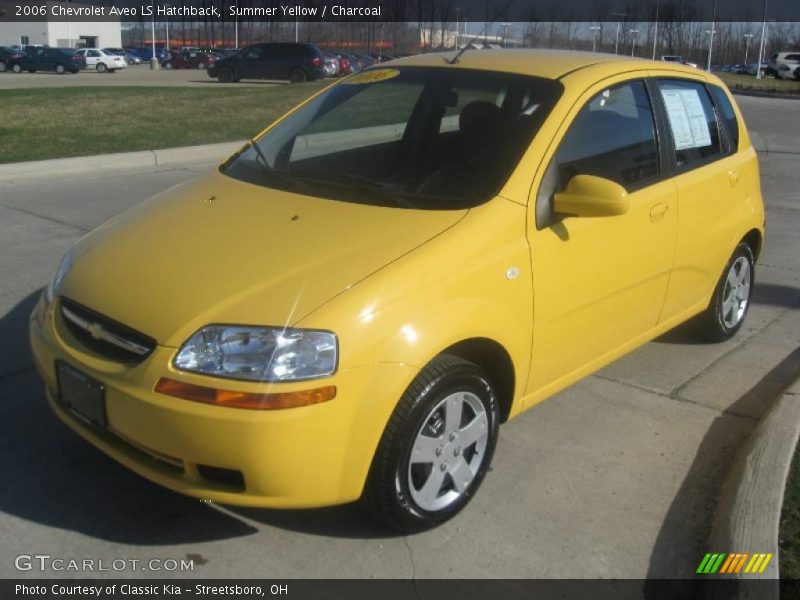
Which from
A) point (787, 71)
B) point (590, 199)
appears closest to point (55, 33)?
point (787, 71)

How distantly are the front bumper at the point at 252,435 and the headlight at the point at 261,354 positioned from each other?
0.04m

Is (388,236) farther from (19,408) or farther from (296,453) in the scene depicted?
(19,408)

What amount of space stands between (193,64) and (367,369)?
2292 inches

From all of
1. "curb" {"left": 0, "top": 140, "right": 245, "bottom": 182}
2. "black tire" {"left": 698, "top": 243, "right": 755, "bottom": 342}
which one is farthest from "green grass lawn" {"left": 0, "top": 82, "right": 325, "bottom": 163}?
"black tire" {"left": 698, "top": 243, "right": 755, "bottom": 342}

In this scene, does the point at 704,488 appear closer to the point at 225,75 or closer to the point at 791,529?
the point at 791,529

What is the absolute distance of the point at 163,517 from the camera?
10.8ft

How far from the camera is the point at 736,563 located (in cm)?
293

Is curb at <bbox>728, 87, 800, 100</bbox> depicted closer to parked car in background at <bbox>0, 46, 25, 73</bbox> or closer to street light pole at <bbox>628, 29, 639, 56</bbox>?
street light pole at <bbox>628, 29, 639, 56</bbox>

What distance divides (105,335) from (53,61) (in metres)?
46.4

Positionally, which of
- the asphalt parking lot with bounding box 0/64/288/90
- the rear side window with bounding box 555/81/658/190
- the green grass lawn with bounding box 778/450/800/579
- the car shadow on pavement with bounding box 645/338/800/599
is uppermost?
the rear side window with bounding box 555/81/658/190

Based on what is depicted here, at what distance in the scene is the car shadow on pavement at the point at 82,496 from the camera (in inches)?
126

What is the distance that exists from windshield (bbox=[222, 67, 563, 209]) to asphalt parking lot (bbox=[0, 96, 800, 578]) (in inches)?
49.7

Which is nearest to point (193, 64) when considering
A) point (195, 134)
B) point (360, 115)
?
point (195, 134)

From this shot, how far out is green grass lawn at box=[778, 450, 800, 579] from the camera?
9.85 feet
